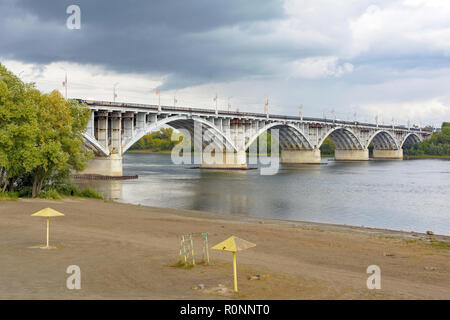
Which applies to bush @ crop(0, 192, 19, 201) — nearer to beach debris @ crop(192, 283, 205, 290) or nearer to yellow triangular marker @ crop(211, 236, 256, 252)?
beach debris @ crop(192, 283, 205, 290)

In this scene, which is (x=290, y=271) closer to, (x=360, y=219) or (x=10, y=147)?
(x=360, y=219)

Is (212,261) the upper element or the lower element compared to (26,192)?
lower

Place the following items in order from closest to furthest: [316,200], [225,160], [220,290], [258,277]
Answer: [220,290]
[258,277]
[316,200]
[225,160]

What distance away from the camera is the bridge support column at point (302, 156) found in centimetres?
11850

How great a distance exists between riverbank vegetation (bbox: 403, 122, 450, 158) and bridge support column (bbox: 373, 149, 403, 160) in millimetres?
11807

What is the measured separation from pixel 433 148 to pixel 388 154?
17910 mm

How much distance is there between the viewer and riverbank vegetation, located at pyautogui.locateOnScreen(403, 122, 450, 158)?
6439 inches

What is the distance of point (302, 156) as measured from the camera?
395 ft

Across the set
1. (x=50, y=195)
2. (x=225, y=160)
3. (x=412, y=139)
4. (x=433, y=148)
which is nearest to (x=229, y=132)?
(x=225, y=160)

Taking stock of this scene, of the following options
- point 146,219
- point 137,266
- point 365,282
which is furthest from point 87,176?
point 365,282

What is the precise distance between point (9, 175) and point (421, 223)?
2884cm

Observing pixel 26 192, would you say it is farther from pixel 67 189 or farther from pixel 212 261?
pixel 212 261

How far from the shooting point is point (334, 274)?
46.5ft
